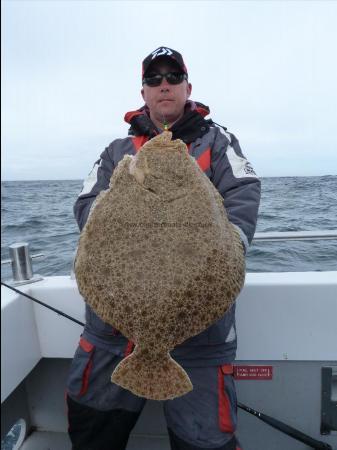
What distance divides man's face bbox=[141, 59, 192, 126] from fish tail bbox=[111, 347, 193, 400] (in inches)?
63.0

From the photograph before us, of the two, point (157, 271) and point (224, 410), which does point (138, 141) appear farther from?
point (224, 410)

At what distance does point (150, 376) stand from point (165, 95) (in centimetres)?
174

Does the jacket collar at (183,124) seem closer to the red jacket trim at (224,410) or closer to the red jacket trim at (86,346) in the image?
the red jacket trim at (86,346)

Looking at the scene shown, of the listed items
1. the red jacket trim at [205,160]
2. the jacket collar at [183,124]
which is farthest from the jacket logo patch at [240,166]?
the jacket collar at [183,124]

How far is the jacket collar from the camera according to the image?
2.54 m

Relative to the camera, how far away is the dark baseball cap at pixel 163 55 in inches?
96.9

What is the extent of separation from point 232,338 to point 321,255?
2.63 metres

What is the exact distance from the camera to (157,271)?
1552 mm

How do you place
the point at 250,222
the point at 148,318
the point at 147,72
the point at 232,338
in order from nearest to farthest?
the point at 148,318 < the point at 250,222 < the point at 232,338 < the point at 147,72

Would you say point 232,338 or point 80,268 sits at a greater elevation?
point 80,268

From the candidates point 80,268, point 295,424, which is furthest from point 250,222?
point 295,424

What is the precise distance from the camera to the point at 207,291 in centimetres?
159

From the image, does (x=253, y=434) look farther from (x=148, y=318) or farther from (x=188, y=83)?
(x=188, y=83)

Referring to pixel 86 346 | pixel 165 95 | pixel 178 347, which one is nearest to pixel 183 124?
pixel 165 95
